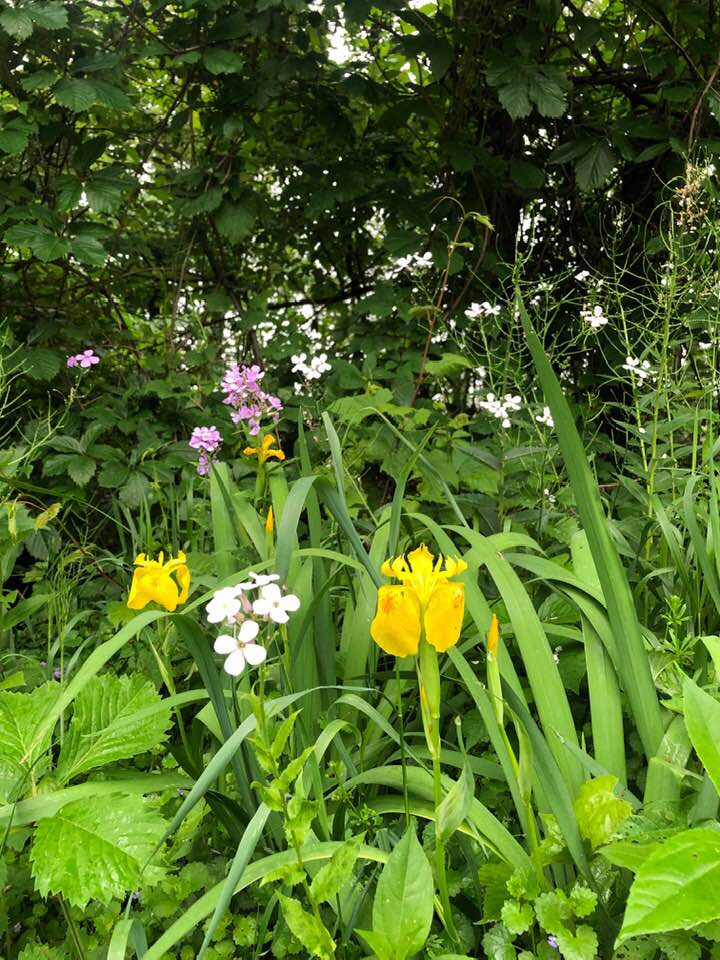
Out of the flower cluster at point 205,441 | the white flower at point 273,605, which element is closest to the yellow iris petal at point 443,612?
the white flower at point 273,605

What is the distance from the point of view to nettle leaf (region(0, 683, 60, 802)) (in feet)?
2.93

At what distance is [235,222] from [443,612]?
220cm

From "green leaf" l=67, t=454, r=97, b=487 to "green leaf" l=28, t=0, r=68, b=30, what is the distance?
3.92ft

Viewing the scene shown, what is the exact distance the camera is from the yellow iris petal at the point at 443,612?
683 mm

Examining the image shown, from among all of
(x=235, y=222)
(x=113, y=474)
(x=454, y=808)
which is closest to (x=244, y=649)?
(x=454, y=808)

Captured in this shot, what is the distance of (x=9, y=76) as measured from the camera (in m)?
2.31

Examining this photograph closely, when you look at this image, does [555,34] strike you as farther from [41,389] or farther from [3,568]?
[3,568]

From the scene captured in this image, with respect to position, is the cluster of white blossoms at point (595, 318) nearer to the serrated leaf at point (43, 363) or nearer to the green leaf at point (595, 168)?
the green leaf at point (595, 168)

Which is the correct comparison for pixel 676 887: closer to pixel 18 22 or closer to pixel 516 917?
pixel 516 917

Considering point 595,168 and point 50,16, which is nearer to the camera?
point 50,16

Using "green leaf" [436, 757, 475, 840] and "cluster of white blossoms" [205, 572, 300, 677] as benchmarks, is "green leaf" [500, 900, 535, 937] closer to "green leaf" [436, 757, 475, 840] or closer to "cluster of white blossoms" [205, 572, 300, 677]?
"green leaf" [436, 757, 475, 840]

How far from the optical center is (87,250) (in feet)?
7.50

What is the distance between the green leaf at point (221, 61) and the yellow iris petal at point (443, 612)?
214cm

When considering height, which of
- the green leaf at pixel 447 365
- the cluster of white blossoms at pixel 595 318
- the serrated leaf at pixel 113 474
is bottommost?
the serrated leaf at pixel 113 474
